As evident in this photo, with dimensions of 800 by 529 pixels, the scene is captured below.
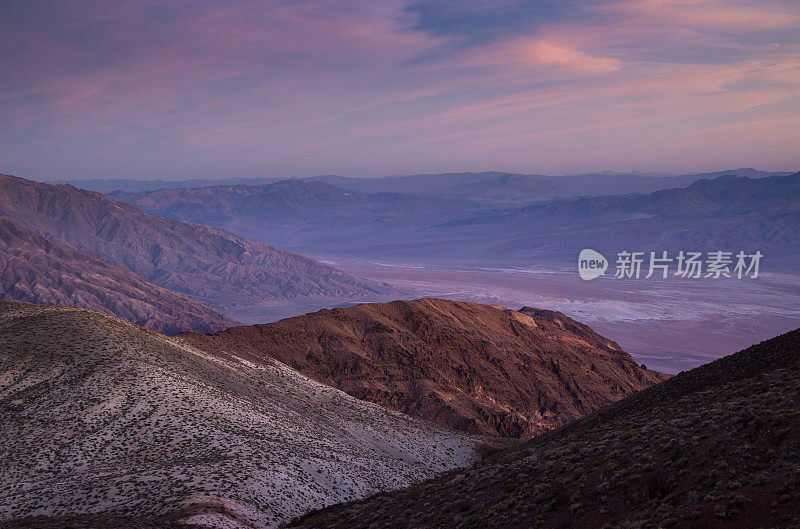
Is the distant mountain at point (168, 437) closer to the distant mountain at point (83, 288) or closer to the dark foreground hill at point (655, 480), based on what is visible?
the dark foreground hill at point (655, 480)

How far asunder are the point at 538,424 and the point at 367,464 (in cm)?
2665

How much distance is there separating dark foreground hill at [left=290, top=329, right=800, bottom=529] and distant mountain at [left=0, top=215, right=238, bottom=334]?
154 m

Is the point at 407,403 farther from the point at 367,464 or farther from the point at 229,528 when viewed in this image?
the point at 229,528

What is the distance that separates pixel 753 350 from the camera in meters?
28.8

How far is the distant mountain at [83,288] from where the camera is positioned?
170m

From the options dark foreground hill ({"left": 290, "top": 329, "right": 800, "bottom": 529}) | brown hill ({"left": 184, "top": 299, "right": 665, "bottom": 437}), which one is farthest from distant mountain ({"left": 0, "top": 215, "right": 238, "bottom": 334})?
dark foreground hill ({"left": 290, "top": 329, "right": 800, "bottom": 529})

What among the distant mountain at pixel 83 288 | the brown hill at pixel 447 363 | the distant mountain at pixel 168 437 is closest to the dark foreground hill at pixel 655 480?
the distant mountain at pixel 168 437

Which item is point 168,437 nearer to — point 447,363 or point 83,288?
point 447,363

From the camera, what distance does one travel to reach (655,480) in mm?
13922

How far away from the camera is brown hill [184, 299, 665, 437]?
159 ft

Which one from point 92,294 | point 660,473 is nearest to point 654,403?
point 660,473

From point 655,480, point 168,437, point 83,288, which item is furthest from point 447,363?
point 83,288

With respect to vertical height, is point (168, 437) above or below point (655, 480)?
below

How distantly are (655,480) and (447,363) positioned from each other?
41412mm
